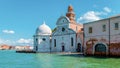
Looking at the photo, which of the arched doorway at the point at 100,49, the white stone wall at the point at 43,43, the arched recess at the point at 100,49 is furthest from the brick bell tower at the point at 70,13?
the arched doorway at the point at 100,49

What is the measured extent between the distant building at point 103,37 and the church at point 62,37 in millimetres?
11189

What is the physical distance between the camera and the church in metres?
43.5

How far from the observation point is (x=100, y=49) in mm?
29000

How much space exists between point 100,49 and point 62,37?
18.5 meters

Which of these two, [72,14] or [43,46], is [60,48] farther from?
[72,14]

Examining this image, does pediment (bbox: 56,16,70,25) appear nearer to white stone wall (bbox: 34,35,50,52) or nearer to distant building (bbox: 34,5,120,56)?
distant building (bbox: 34,5,120,56)

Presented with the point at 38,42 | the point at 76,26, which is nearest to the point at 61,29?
the point at 76,26

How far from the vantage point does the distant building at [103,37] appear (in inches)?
1044

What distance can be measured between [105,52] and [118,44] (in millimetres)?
2514

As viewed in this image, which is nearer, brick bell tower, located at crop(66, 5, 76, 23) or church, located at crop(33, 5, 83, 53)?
church, located at crop(33, 5, 83, 53)

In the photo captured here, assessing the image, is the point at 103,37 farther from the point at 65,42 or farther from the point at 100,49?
the point at 65,42

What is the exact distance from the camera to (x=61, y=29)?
46875mm

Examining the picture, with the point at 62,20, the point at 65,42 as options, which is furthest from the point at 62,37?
the point at 62,20

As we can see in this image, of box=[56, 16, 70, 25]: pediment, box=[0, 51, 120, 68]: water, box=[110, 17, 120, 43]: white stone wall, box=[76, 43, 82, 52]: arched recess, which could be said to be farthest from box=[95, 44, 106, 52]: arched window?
box=[56, 16, 70, 25]: pediment
